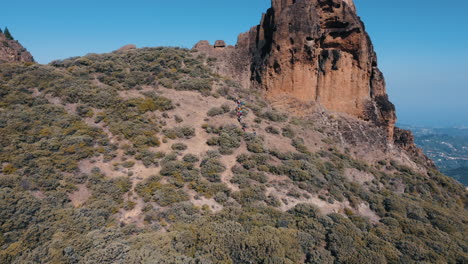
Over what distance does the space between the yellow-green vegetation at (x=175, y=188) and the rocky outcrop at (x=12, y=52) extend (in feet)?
22.7

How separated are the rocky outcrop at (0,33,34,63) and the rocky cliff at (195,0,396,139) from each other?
27003mm

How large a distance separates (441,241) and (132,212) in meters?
16.6

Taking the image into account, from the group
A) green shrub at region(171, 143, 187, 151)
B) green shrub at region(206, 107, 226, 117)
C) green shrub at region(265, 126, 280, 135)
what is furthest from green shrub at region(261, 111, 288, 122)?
green shrub at region(171, 143, 187, 151)

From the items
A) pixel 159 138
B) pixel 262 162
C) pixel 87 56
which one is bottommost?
pixel 262 162

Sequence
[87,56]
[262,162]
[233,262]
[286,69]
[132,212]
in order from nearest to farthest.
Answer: [233,262] < [132,212] < [262,162] < [286,69] < [87,56]

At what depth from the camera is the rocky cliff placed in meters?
22.6

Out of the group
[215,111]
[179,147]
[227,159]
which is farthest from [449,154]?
[179,147]

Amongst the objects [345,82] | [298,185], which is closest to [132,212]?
[298,185]

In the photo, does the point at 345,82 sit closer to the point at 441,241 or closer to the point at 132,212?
the point at 441,241

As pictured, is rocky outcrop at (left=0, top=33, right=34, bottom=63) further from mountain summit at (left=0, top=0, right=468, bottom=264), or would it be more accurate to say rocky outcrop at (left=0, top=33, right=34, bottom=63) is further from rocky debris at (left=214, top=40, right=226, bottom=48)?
rocky debris at (left=214, top=40, right=226, bottom=48)

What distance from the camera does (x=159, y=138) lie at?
17.2 m

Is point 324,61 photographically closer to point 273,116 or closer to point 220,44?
point 273,116

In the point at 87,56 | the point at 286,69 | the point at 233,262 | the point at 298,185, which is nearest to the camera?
the point at 233,262

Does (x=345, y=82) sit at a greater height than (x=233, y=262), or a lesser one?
greater
